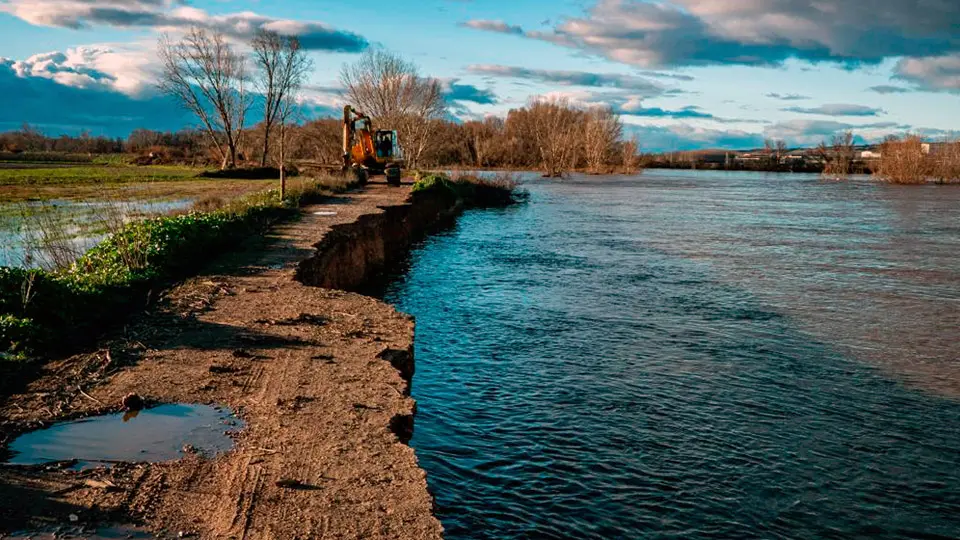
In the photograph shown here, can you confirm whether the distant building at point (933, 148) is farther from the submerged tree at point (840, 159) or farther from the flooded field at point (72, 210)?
the flooded field at point (72, 210)

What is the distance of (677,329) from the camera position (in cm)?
1160

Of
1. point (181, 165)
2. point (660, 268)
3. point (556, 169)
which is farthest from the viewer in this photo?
point (556, 169)

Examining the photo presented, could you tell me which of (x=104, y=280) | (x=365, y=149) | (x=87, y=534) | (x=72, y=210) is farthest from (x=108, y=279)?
(x=365, y=149)

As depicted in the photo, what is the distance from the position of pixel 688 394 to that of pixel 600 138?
239 feet

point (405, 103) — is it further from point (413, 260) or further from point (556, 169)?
point (413, 260)

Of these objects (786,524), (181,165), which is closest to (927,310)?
(786,524)

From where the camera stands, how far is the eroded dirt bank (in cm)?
436

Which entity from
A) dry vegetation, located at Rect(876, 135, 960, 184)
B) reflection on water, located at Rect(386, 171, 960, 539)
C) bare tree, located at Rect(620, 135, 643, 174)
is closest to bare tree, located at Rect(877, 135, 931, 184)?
dry vegetation, located at Rect(876, 135, 960, 184)

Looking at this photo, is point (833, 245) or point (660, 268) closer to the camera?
point (660, 268)

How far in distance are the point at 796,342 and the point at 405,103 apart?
52268 millimetres

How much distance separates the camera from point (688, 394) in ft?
28.2

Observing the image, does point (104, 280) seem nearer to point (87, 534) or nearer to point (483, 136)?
point (87, 534)

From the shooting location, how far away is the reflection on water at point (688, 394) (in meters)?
5.97

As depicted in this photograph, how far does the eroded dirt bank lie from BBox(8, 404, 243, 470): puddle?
0.50ft
